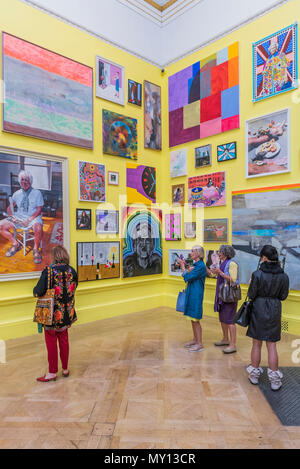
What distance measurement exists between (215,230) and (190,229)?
68cm

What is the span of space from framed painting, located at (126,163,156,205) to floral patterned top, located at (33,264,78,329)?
135 inches

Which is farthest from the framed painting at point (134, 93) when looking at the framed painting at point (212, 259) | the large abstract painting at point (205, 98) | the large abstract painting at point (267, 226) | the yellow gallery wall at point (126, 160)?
the framed painting at point (212, 259)

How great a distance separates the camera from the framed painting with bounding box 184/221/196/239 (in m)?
7.04

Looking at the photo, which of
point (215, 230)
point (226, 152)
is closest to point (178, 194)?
point (215, 230)

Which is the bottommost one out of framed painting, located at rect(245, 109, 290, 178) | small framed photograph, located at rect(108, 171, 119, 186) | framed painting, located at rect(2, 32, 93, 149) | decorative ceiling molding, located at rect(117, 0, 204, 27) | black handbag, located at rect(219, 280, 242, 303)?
black handbag, located at rect(219, 280, 242, 303)

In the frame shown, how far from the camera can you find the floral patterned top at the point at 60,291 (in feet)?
12.2

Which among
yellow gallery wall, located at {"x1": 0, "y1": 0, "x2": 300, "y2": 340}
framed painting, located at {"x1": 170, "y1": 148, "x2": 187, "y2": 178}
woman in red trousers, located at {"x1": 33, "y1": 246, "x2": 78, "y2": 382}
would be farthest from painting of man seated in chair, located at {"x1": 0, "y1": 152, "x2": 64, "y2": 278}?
framed painting, located at {"x1": 170, "y1": 148, "x2": 187, "y2": 178}

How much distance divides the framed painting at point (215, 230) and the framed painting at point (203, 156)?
124 centimetres

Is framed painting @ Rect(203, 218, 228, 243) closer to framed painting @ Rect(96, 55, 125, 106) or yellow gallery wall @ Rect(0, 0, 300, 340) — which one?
yellow gallery wall @ Rect(0, 0, 300, 340)

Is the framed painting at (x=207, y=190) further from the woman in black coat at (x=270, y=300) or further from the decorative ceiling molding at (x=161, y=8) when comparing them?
the decorative ceiling molding at (x=161, y=8)

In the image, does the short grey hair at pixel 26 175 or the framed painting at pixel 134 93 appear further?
the framed painting at pixel 134 93

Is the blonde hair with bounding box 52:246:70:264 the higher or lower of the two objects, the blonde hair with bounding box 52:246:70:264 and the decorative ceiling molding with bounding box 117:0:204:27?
the lower

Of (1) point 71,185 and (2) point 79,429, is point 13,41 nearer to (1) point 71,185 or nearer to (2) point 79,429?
(1) point 71,185

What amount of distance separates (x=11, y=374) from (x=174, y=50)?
7482mm
